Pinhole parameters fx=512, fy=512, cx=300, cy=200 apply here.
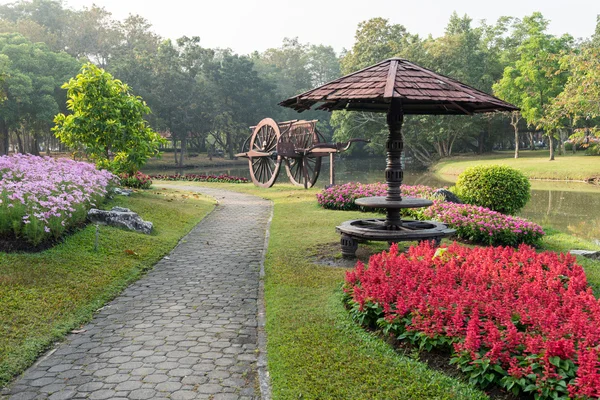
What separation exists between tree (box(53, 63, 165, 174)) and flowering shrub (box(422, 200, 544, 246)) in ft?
32.5

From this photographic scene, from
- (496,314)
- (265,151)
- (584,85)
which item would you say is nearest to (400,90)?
(496,314)

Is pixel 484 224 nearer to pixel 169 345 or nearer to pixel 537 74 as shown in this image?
pixel 169 345

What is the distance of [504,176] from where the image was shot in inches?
507

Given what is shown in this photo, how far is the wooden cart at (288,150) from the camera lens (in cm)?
1895

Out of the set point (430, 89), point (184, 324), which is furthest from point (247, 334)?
point (430, 89)

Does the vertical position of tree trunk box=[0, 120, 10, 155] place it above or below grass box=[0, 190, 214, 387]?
above

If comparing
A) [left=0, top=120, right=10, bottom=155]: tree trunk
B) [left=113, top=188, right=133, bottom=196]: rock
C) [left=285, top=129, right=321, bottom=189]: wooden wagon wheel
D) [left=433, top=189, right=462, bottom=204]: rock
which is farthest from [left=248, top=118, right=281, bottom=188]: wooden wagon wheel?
[left=0, top=120, right=10, bottom=155]: tree trunk

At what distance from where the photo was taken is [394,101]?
777cm

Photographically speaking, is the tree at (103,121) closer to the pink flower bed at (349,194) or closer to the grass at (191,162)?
the pink flower bed at (349,194)

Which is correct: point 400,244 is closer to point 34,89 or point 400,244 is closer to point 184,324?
point 184,324

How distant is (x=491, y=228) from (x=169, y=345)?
689 cm

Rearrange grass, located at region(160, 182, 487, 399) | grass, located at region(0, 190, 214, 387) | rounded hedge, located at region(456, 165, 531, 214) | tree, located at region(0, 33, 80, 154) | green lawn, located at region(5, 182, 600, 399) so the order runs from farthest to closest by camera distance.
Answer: tree, located at region(0, 33, 80, 154) → rounded hedge, located at region(456, 165, 531, 214) → grass, located at region(0, 190, 214, 387) → green lawn, located at region(5, 182, 600, 399) → grass, located at region(160, 182, 487, 399)

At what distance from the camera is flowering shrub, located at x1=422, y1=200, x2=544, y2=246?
9680 millimetres

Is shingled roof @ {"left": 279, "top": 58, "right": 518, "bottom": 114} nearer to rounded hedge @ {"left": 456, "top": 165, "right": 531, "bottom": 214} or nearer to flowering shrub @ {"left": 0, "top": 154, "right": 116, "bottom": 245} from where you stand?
flowering shrub @ {"left": 0, "top": 154, "right": 116, "bottom": 245}
